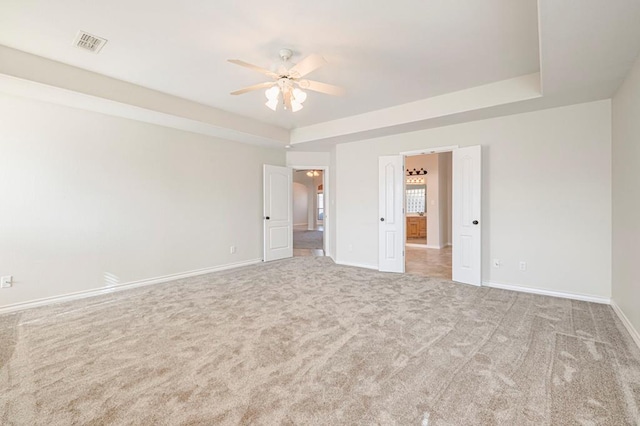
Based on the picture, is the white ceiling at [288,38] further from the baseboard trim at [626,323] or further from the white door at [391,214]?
the baseboard trim at [626,323]

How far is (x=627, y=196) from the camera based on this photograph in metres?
2.87

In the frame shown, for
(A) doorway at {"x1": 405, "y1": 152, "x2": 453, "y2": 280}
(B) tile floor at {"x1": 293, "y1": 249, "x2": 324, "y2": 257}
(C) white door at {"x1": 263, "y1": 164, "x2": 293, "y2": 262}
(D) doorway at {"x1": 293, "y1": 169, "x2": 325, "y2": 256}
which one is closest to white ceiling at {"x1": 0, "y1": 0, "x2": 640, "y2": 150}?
(C) white door at {"x1": 263, "y1": 164, "x2": 293, "y2": 262}

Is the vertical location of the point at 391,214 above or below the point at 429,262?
above

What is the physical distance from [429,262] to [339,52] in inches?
183

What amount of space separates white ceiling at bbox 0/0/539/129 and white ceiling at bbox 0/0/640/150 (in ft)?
0.04

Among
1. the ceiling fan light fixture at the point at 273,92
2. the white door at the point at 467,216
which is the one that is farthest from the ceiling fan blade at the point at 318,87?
the white door at the point at 467,216

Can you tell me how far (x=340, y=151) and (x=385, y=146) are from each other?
977 millimetres

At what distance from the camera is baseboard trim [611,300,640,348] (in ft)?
8.11

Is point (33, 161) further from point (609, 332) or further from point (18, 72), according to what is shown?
point (609, 332)

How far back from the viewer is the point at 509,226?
4.17 m

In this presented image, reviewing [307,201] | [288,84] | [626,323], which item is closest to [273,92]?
[288,84]

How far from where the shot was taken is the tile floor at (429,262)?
5.21 meters

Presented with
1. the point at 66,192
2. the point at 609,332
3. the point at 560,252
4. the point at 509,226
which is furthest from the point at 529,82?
the point at 66,192

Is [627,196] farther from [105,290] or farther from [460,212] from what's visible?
[105,290]
